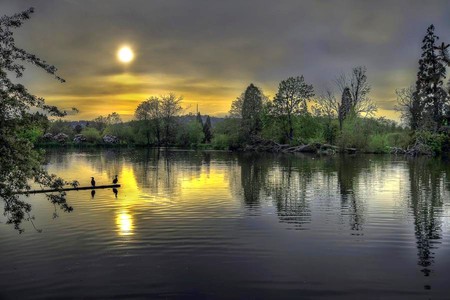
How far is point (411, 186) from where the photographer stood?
122 ft

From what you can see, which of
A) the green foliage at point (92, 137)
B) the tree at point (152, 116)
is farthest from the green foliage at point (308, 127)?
the green foliage at point (92, 137)

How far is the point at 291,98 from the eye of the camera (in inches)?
4331

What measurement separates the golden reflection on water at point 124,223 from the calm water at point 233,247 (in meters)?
0.06

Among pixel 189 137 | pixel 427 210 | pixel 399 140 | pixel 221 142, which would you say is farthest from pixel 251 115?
pixel 427 210

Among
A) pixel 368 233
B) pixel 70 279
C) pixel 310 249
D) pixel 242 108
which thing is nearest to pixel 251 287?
pixel 310 249

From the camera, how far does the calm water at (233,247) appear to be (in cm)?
1284

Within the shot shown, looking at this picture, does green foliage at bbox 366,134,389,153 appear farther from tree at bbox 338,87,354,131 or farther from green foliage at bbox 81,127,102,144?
green foliage at bbox 81,127,102,144

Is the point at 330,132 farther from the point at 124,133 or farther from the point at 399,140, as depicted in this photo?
the point at 124,133

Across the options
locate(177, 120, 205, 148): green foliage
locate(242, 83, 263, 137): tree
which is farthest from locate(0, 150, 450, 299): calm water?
locate(177, 120, 205, 148): green foliage

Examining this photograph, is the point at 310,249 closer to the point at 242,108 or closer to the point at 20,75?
the point at 20,75

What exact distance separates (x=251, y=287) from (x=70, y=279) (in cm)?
608

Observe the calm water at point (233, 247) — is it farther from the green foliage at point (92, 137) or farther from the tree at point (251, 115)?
the green foliage at point (92, 137)

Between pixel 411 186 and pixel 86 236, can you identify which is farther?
pixel 411 186

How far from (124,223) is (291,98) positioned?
305 ft
